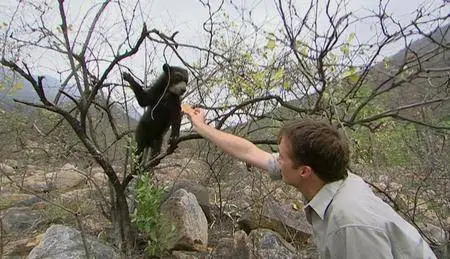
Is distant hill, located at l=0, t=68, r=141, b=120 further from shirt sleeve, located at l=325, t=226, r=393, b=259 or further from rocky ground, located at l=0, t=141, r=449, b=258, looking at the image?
shirt sleeve, located at l=325, t=226, r=393, b=259

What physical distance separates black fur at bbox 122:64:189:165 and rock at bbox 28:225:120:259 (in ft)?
3.54

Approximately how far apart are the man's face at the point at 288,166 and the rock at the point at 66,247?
318 centimetres

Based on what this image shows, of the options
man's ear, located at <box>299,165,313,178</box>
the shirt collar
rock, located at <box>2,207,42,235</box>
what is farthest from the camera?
rock, located at <box>2,207,42,235</box>

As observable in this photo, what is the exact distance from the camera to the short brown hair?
200cm

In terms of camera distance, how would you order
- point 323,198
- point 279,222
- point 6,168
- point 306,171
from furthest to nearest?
1. point 6,168
2. point 279,222
3. point 306,171
4. point 323,198

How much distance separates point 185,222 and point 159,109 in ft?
4.55

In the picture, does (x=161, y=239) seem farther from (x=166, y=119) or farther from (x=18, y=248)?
(x=18, y=248)

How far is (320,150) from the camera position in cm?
199

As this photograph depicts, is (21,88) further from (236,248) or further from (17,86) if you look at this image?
(236,248)

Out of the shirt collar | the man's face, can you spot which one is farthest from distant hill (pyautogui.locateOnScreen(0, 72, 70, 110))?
the shirt collar

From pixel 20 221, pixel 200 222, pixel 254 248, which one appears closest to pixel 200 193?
pixel 200 222

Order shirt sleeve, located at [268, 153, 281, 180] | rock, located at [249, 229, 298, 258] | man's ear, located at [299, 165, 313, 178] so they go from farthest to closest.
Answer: rock, located at [249, 229, 298, 258] → shirt sleeve, located at [268, 153, 281, 180] → man's ear, located at [299, 165, 313, 178]

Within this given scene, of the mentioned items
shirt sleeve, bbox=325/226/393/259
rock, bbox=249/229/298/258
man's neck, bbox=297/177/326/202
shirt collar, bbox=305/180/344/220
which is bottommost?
rock, bbox=249/229/298/258

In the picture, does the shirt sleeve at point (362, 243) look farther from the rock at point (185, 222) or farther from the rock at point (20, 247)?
the rock at point (20, 247)
